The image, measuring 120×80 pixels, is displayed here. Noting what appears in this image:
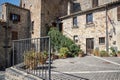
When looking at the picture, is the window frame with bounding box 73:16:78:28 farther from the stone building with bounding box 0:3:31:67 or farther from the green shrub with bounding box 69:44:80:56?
the stone building with bounding box 0:3:31:67

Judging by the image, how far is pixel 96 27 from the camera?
21.0m

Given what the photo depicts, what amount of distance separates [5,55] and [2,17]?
5479 millimetres

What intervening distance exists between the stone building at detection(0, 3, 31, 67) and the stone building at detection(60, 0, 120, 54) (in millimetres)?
6325

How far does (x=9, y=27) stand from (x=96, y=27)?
1183cm

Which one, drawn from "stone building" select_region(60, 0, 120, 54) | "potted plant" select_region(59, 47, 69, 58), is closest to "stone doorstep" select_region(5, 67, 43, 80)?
"potted plant" select_region(59, 47, 69, 58)

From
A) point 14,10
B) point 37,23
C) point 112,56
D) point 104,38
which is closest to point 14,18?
point 14,10

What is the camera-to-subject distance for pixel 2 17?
2534 cm

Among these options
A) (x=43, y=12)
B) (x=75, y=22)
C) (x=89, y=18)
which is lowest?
(x=75, y=22)

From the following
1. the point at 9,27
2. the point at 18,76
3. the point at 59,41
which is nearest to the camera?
the point at 18,76

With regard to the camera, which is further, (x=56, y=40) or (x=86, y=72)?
(x=56, y=40)

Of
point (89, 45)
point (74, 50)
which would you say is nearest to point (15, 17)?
point (74, 50)

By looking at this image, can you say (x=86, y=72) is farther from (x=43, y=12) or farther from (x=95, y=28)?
(x=43, y=12)

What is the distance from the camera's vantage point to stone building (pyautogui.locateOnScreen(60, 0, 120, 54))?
19156 mm

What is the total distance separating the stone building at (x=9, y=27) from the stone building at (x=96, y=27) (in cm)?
632
